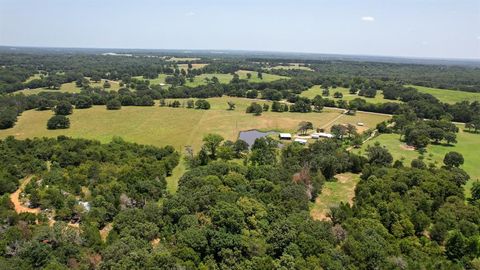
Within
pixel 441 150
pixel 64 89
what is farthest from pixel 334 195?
pixel 64 89

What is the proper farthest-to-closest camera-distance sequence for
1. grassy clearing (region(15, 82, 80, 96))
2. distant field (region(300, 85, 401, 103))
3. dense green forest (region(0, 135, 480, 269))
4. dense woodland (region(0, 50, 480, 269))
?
grassy clearing (region(15, 82, 80, 96)) < distant field (region(300, 85, 401, 103)) < dense woodland (region(0, 50, 480, 269)) < dense green forest (region(0, 135, 480, 269))

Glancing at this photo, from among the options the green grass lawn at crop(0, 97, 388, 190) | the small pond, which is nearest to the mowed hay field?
the green grass lawn at crop(0, 97, 388, 190)

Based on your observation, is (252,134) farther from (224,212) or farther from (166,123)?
(224,212)

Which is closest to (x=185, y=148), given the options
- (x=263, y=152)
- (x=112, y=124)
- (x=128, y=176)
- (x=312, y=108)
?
(x=263, y=152)

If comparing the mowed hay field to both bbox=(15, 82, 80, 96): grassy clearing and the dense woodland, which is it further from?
bbox=(15, 82, 80, 96): grassy clearing

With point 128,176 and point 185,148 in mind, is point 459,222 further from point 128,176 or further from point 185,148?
point 185,148

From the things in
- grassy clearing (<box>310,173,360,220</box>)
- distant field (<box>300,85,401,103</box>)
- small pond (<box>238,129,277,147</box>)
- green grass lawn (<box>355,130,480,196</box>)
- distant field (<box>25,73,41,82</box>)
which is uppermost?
distant field (<box>300,85,401,103</box>)

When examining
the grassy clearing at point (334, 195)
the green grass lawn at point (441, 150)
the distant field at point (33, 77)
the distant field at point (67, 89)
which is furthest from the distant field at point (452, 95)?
the distant field at point (33, 77)
